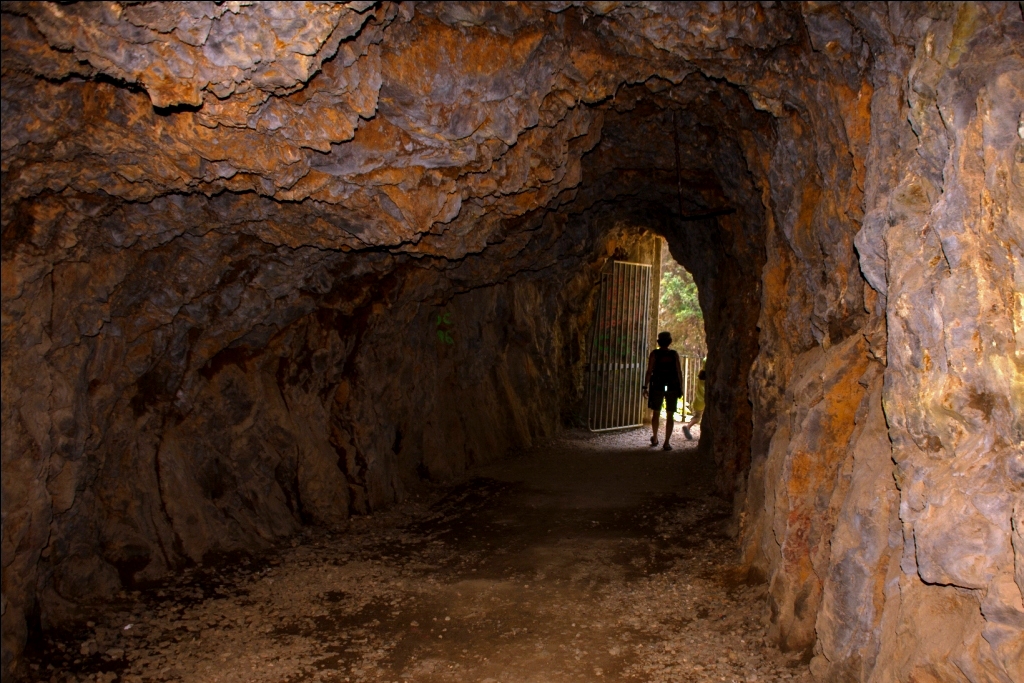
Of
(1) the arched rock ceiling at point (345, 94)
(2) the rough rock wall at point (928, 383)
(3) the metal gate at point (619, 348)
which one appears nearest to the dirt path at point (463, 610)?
(2) the rough rock wall at point (928, 383)

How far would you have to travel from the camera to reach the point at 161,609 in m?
5.10

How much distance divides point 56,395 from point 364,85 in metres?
2.68

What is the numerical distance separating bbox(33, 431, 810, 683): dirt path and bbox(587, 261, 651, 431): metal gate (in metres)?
6.18

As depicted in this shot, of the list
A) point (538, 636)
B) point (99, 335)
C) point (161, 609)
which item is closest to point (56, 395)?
point (99, 335)

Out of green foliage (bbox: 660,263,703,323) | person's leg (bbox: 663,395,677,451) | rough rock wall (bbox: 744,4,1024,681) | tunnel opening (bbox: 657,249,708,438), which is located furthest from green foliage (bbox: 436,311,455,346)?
green foliage (bbox: 660,263,703,323)

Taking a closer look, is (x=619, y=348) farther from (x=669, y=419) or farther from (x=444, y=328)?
(x=444, y=328)

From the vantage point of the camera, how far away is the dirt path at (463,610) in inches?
171

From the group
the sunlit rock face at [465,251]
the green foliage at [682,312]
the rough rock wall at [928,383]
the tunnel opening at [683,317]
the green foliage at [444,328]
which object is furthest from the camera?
the green foliage at [682,312]

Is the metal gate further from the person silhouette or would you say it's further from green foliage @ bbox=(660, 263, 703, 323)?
green foliage @ bbox=(660, 263, 703, 323)

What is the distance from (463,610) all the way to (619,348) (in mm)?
9619

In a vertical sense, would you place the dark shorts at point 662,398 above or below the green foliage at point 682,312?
below

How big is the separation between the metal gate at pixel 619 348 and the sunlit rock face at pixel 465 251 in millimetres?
6013

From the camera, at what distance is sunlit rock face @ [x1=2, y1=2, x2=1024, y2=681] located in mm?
3018

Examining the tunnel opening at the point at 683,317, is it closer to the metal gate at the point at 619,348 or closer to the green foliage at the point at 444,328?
the metal gate at the point at 619,348
